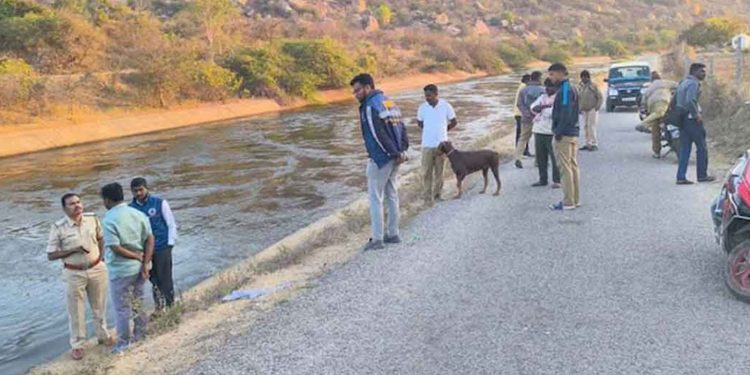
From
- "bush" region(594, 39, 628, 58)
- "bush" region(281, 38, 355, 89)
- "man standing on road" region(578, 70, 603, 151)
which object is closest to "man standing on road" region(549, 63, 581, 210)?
"man standing on road" region(578, 70, 603, 151)

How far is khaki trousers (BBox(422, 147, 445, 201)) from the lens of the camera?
10.8m

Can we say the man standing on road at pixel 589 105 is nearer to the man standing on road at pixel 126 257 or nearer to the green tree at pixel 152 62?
the man standing on road at pixel 126 257

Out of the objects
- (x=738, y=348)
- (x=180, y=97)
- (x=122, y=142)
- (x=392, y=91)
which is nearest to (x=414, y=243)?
(x=738, y=348)

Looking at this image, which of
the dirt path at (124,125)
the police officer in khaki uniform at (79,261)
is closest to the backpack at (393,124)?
the police officer in khaki uniform at (79,261)

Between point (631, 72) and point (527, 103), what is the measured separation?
1418 centimetres

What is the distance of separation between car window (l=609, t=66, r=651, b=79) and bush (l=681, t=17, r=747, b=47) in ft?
115

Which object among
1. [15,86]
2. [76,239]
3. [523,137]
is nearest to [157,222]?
[76,239]

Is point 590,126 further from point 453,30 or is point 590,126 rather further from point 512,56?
point 453,30

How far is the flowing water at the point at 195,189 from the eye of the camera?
30.2ft

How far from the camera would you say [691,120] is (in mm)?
10758

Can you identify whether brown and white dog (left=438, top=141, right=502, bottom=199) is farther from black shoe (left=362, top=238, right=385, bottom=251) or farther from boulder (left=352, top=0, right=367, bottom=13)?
boulder (left=352, top=0, right=367, bottom=13)

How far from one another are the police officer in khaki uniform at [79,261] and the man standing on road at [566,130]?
588 cm

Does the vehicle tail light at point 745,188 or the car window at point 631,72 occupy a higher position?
the car window at point 631,72

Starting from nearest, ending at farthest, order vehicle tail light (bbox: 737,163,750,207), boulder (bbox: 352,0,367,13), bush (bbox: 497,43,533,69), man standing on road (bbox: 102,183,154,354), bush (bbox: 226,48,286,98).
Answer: vehicle tail light (bbox: 737,163,750,207) → man standing on road (bbox: 102,183,154,354) → bush (bbox: 226,48,286,98) → bush (bbox: 497,43,533,69) → boulder (bbox: 352,0,367,13)
